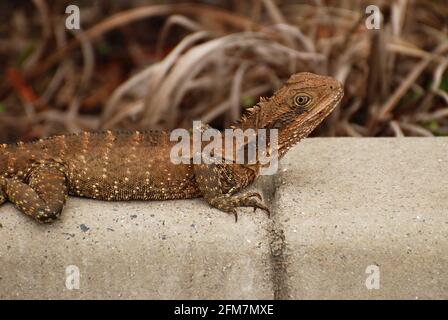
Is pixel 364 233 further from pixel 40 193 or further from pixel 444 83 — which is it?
pixel 444 83

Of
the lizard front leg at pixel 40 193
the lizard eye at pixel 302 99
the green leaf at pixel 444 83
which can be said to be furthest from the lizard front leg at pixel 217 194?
the green leaf at pixel 444 83

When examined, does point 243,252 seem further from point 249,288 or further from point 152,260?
point 152,260

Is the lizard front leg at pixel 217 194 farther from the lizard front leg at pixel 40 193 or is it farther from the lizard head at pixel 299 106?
the lizard front leg at pixel 40 193

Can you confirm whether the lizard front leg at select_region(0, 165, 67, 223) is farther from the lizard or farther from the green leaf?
the green leaf

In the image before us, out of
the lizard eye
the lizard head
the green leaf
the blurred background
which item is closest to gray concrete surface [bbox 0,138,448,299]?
the lizard head
